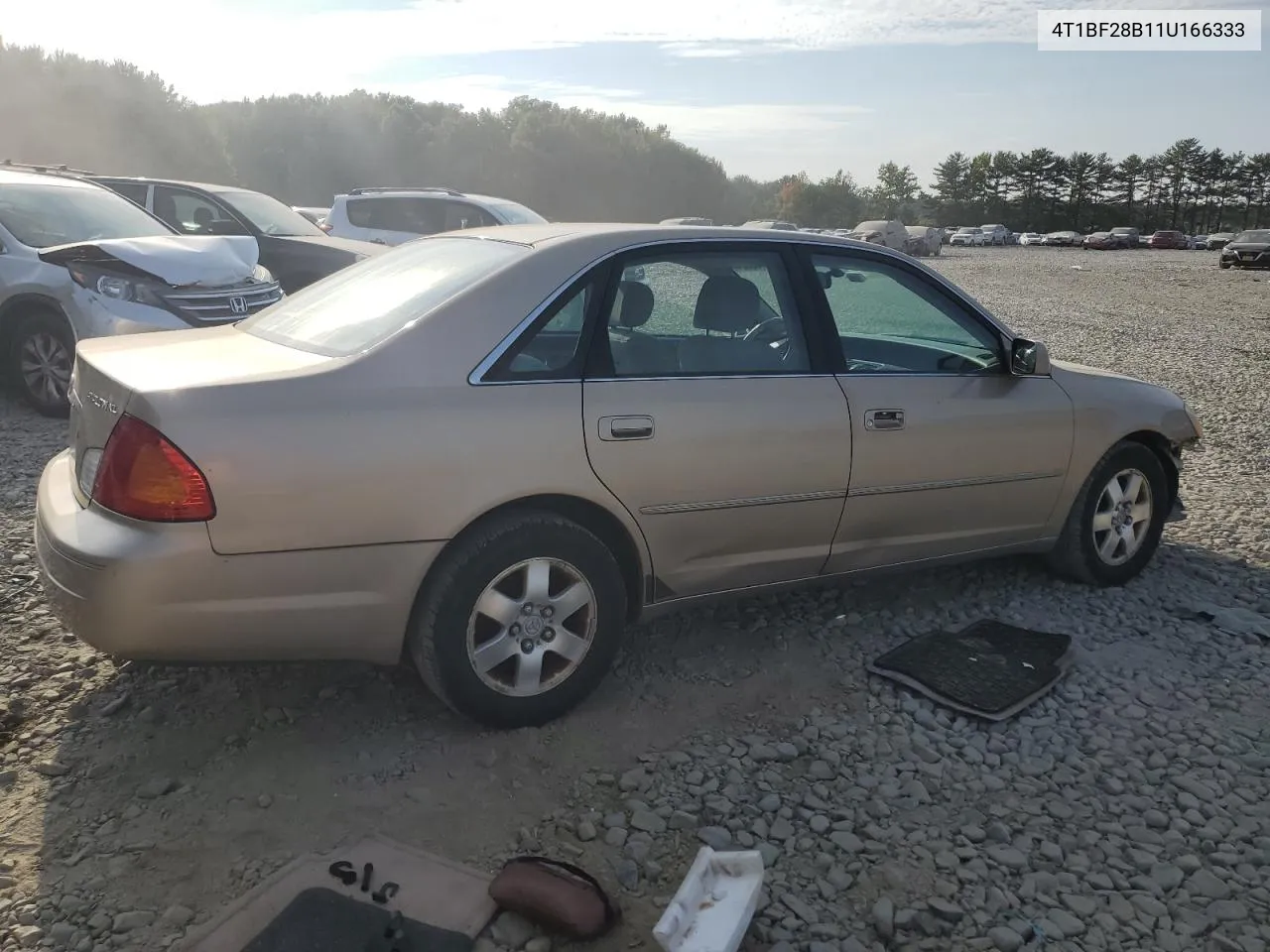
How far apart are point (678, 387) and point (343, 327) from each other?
46.5 inches

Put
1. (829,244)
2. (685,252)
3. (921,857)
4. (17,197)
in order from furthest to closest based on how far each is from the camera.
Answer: (17,197) → (829,244) → (685,252) → (921,857)

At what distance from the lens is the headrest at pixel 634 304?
3713 mm

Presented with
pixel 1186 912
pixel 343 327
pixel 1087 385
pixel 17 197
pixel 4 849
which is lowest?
pixel 1186 912

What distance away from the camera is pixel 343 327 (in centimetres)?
359

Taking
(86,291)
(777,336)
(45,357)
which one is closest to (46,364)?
(45,357)

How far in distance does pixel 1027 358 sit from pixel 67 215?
758 centimetres

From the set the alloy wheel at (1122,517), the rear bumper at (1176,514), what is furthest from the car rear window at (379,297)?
the rear bumper at (1176,514)

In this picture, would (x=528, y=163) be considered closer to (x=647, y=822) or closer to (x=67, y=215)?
(x=67, y=215)

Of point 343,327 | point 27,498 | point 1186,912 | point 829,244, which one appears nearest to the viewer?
point 1186,912

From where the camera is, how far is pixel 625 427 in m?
3.52

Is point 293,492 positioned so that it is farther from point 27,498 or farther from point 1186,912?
point 27,498

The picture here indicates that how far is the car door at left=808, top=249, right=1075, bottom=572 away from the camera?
414 cm

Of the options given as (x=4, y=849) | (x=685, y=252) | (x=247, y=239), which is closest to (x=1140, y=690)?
(x=685, y=252)

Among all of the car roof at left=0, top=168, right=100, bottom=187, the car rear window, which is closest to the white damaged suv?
the car roof at left=0, top=168, right=100, bottom=187
